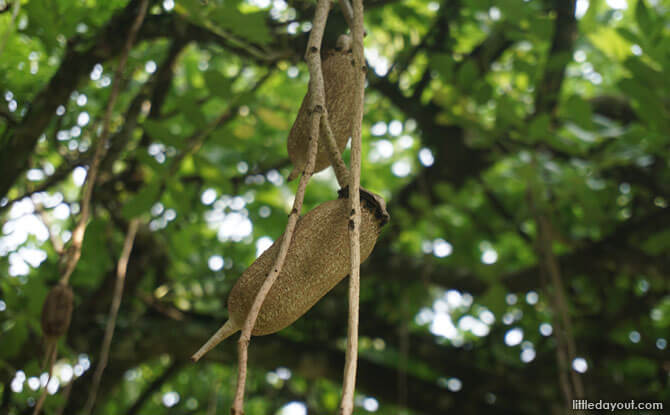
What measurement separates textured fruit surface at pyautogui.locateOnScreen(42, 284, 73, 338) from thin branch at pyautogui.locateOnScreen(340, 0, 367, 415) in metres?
0.68

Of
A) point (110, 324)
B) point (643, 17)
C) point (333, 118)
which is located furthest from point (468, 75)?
point (110, 324)

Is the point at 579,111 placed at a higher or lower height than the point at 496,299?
higher

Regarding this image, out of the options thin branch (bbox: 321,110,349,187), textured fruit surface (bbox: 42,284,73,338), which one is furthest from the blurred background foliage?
thin branch (bbox: 321,110,349,187)

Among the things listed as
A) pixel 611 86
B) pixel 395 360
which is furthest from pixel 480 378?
pixel 611 86

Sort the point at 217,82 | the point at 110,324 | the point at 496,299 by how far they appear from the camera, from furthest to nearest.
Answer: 1. the point at 496,299
2. the point at 217,82
3. the point at 110,324

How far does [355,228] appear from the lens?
660mm

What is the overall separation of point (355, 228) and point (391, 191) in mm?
2476

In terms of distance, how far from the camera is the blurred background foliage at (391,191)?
1.78 m

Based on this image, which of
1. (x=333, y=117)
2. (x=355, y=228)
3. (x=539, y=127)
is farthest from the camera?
(x=539, y=127)

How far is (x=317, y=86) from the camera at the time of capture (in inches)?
28.7

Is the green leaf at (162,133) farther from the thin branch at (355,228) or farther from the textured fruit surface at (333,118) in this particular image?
the thin branch at (355,228)

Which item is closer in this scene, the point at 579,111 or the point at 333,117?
the point at 333,117

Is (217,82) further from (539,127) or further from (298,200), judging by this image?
(298,200)

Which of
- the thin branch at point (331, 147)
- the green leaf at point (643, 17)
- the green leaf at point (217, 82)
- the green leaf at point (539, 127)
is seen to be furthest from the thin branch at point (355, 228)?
the green leaf at point (643, 17)
